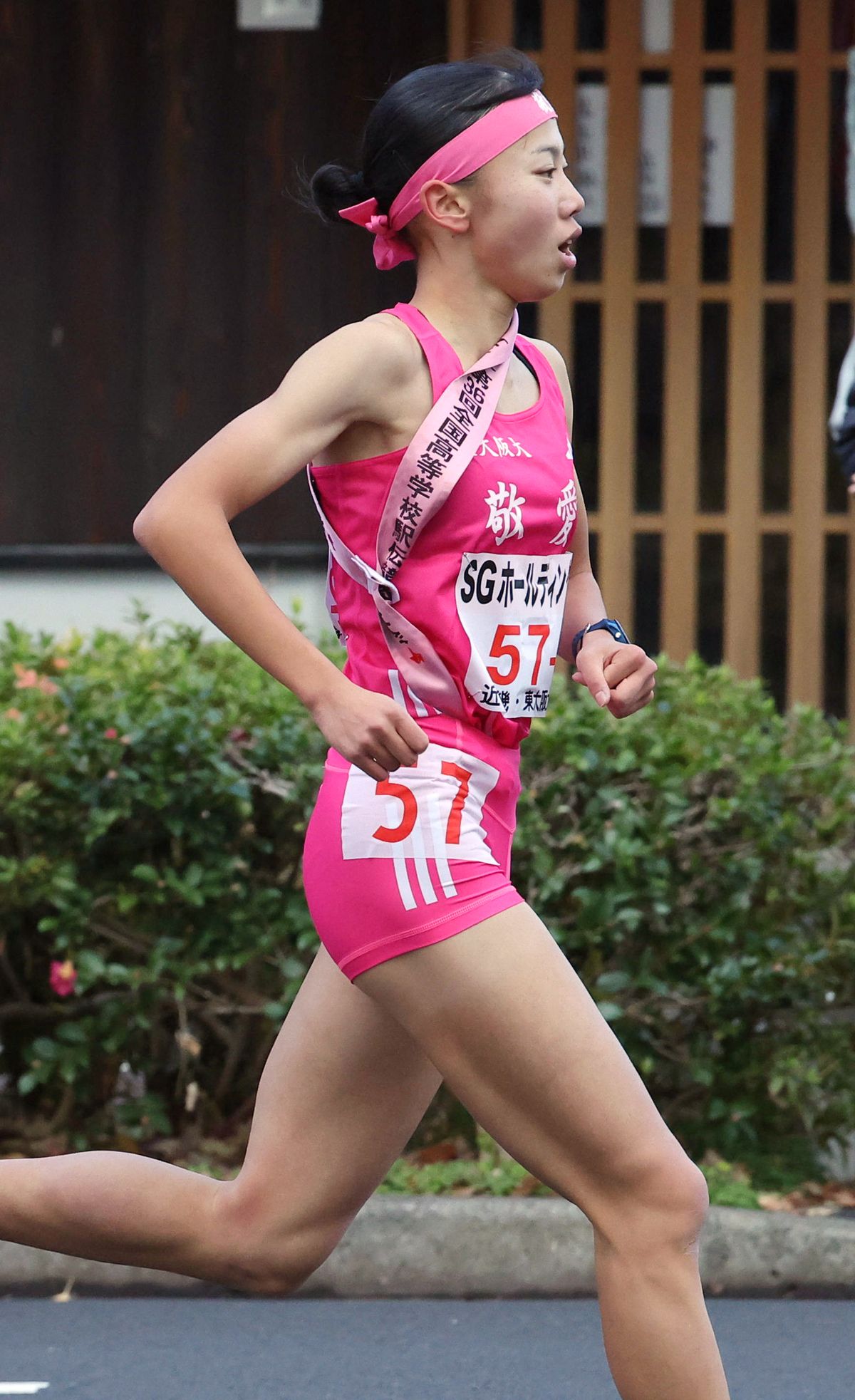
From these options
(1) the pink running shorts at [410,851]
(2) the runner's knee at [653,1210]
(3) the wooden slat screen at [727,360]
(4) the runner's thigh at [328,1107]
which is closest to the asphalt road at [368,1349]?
(4) the runner's thigh at [328,1107]

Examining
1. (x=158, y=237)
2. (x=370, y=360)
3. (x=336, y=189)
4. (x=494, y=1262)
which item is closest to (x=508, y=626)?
(x=370, y=360)

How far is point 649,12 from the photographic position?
704cm

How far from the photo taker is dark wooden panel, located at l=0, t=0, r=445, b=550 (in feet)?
22.7

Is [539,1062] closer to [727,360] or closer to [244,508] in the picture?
[244,508]

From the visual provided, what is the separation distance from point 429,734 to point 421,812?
0.38 feet

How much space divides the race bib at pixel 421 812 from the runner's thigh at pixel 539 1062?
117 millimetres

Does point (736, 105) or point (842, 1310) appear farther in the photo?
point (736, 105)

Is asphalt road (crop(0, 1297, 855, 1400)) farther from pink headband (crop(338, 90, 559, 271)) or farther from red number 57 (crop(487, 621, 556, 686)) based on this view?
pink headband (crop(338, 90, 559, 271))

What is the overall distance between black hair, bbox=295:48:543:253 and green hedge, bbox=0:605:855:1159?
1954 mm

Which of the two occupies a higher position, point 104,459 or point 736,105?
point 736,105

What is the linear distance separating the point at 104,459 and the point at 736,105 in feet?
8.52

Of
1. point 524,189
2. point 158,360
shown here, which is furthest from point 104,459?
point 524,189

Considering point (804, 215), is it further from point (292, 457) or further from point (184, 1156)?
point (292, 457)

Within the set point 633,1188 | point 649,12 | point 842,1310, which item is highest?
point 649,12
